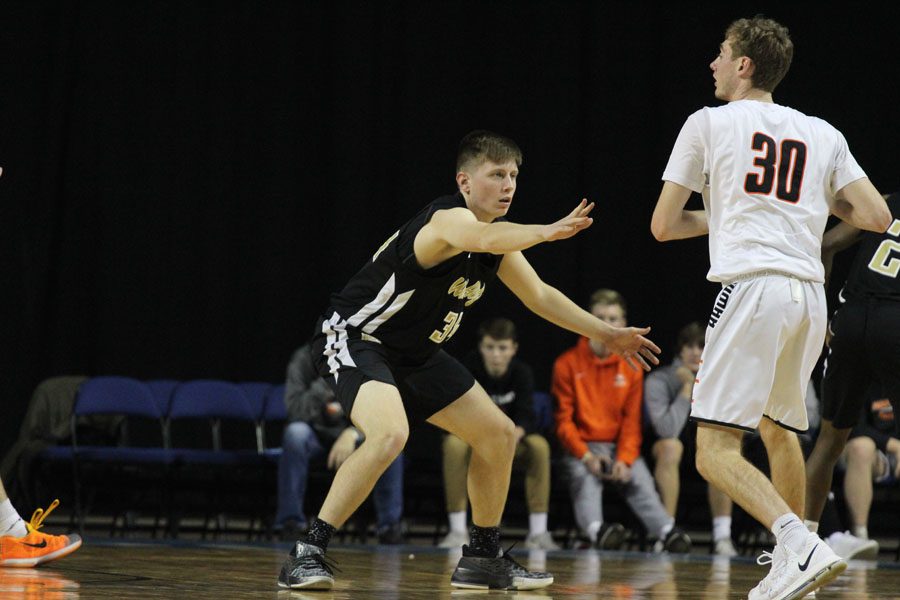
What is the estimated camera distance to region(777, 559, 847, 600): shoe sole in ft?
11.3

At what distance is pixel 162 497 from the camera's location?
8016 millimetres

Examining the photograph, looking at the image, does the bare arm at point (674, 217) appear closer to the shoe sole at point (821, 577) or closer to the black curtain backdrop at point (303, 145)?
the shoe sole at point (821, 577)

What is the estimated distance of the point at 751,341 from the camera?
373 cm

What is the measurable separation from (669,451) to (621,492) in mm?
372

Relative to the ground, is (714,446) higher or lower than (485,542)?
higher

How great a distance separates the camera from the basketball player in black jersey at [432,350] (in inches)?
161

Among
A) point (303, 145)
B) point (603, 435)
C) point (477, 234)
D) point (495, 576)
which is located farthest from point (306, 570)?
point (303, 145)

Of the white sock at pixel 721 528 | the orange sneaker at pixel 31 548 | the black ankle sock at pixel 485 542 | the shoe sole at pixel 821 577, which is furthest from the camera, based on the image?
the white sock at pixel 721 528

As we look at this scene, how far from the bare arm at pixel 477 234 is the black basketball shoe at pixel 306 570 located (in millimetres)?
984

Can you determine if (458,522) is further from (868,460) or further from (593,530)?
(868,460)

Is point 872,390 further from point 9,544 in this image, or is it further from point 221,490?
point 9,544

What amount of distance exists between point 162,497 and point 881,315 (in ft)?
15.5

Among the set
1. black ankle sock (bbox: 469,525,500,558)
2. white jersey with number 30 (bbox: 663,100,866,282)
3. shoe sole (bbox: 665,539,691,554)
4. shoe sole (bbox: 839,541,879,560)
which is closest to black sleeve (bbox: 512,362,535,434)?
shoe sole (bbox: 665,539,691,554)

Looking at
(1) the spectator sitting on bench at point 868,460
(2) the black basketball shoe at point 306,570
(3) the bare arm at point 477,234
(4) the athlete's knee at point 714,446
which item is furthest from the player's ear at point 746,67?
(1) the spectator sitting on bench at point 868,460
